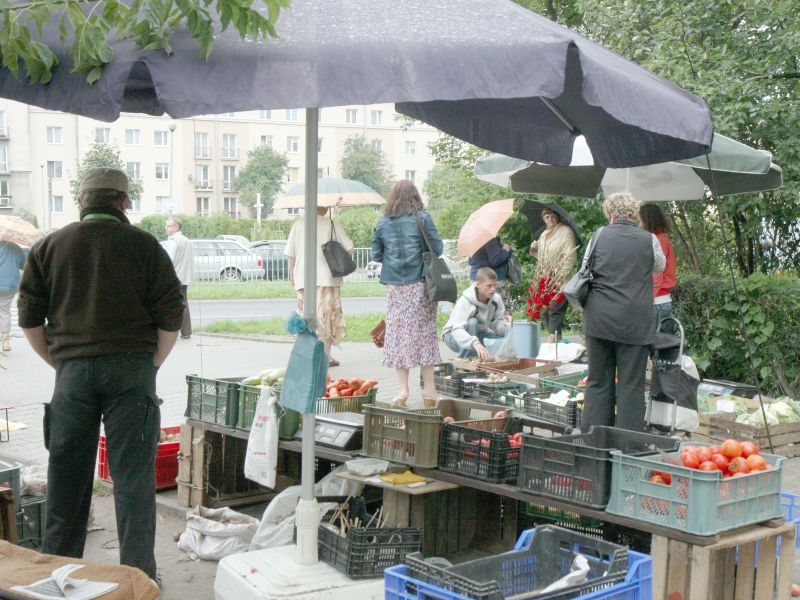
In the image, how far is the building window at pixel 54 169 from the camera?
2496 inches

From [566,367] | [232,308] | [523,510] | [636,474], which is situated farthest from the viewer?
[232,308]

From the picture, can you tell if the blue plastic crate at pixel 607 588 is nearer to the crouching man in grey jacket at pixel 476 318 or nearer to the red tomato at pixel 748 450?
the red tomato at pixel 748 450

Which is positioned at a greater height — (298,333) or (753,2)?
(753,2)

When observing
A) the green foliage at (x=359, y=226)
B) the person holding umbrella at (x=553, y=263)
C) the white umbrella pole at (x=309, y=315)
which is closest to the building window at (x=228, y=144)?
the green foliage at (x=359, y=226)

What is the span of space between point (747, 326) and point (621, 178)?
6.51 feet

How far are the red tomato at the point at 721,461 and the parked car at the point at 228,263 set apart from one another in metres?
26.3

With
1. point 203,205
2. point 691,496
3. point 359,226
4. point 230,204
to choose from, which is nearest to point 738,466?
point 691,496

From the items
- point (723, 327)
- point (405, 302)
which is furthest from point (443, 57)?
point (723, 327)

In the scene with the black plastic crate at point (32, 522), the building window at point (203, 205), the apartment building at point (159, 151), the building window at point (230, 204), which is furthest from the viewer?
the building window at point (230, 204)

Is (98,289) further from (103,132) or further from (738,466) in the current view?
(103,132)

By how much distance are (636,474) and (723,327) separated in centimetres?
639

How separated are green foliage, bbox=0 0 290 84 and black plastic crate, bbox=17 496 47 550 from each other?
260 centimetres

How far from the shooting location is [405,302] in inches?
320

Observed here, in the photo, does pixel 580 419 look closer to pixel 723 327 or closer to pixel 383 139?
pixel 723 327
